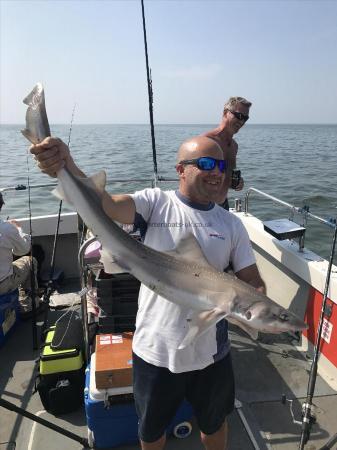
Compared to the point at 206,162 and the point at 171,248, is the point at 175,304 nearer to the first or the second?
the point at 171,248

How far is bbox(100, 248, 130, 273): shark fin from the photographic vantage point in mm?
2078

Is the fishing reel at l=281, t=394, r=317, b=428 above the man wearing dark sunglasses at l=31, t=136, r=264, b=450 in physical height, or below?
below

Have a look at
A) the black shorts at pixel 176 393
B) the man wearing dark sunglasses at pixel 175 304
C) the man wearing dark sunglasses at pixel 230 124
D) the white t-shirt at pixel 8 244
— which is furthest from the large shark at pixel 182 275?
the white t-shirt at pixel 8 244

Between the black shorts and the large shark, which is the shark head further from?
the black shorts

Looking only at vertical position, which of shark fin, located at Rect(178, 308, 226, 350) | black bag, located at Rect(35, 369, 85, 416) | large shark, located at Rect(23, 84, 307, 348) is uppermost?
large shark, located at Rect(23, 84, 307, 348)

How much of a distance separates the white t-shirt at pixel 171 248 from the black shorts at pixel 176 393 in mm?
95

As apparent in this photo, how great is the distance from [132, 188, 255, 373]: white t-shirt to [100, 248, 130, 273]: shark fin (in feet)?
1.27

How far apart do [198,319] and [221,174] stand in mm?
926

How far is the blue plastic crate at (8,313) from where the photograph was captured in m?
4.70

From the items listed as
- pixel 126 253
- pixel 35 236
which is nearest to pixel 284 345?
pixel 126 253

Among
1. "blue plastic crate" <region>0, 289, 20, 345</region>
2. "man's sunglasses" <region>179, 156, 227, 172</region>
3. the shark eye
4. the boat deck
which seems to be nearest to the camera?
the shark eye

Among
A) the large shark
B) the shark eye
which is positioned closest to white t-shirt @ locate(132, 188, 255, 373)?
the large shark

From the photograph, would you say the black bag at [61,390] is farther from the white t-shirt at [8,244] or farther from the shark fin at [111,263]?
the shark fin at [111,263]

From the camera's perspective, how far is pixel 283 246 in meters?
4.92
